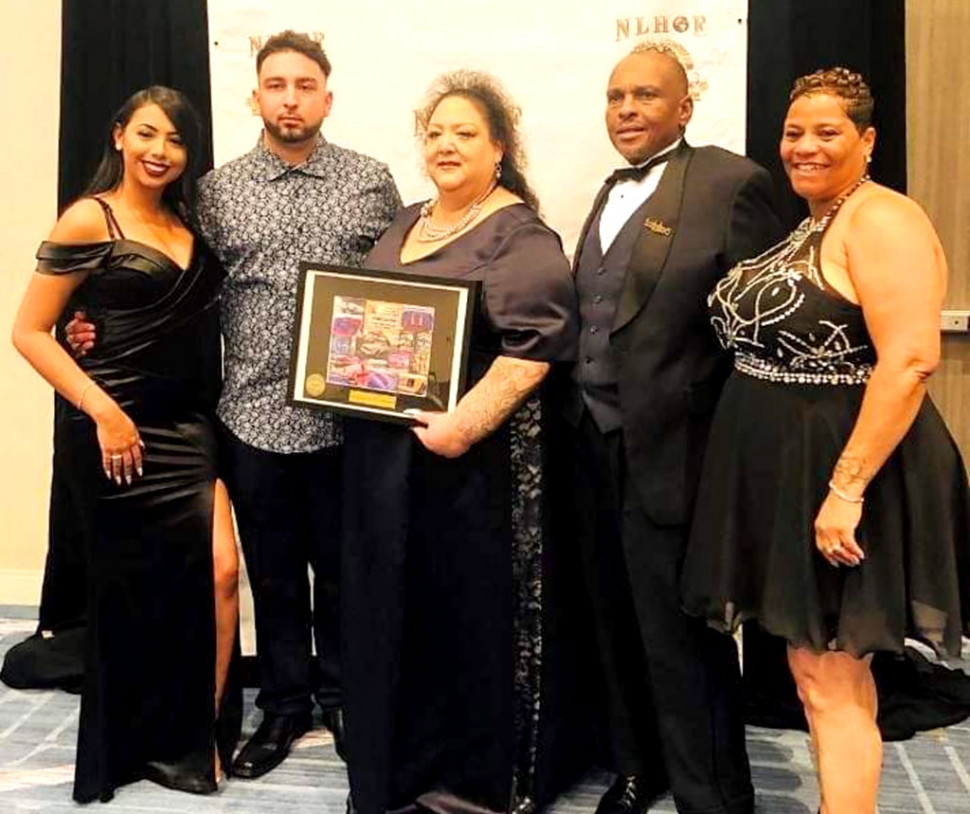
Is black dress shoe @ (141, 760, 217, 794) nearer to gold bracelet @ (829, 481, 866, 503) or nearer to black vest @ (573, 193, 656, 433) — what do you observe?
black vest @ (573, 193, 656, 433)

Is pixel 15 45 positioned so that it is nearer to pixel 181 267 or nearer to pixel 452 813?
pixel 181 267

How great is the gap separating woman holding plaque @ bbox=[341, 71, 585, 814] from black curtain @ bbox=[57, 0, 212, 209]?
996 millimetres

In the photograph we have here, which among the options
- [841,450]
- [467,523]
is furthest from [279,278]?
[841,450]

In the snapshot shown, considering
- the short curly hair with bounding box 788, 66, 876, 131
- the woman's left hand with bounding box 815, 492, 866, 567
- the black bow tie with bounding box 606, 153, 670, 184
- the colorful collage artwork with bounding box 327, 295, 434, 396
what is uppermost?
the short curly hair with bounding box 788, 66, 876, 131

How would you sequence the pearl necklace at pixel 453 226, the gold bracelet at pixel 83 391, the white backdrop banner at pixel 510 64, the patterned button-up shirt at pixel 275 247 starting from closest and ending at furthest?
1. the pearl necklace at pixel 453 226
2. the gold bracelet at pixel 83 391
3. the patterned button-up shirt at pixel 275 247
4. the white backdrop banner at pixel 510 64

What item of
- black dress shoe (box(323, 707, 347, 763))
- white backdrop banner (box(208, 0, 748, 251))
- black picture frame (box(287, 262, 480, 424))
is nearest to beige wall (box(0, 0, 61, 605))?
white backdrop banner (box(208, 0, 748, 251))

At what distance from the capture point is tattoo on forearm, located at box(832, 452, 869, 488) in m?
1.70

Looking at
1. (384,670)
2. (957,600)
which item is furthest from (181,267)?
(957,600)

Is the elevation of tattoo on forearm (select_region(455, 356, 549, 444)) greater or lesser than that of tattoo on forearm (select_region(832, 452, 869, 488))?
greater

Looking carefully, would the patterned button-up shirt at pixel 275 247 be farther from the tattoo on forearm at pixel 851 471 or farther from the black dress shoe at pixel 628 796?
the tattoo on forearm at pixel 851 471

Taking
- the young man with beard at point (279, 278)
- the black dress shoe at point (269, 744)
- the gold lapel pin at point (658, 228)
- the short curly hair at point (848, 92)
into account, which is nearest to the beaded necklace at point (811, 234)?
the short curly hair at point (848, 92)

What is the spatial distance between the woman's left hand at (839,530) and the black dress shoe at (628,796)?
0.78 meters

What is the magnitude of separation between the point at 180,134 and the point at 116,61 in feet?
2.57

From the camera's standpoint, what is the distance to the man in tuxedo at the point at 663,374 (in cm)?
201
